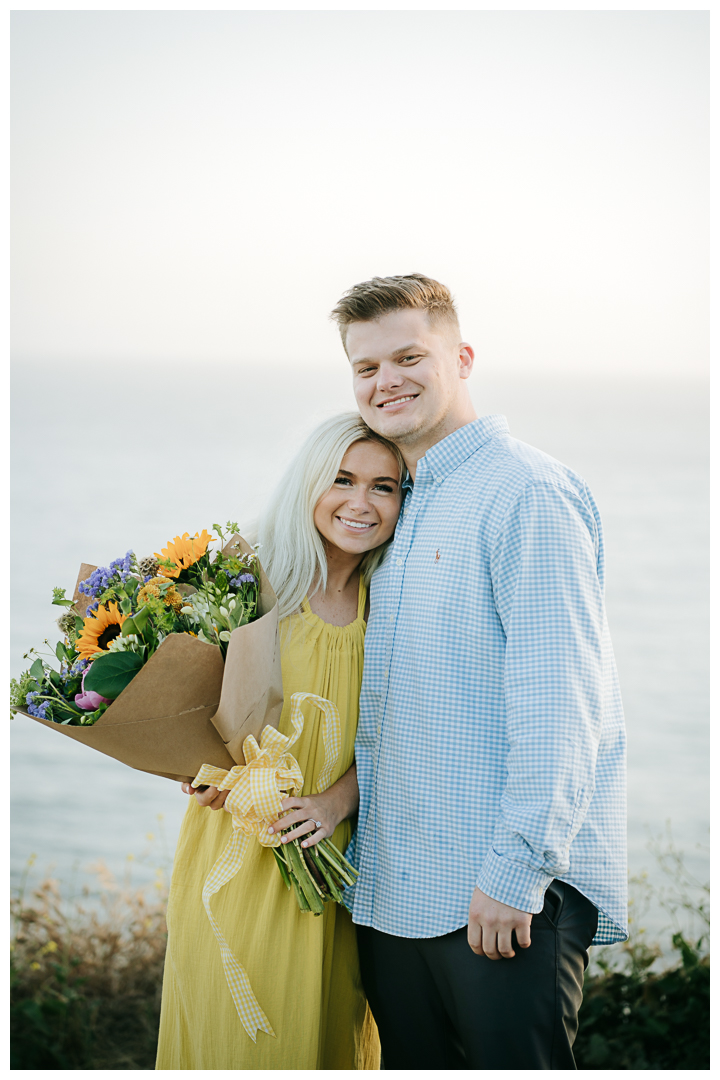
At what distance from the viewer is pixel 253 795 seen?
159 cm

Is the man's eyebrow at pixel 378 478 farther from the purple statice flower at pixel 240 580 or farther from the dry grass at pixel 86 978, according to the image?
the dry grass at pixel 86 978

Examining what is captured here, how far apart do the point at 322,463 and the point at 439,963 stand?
111 centimetres

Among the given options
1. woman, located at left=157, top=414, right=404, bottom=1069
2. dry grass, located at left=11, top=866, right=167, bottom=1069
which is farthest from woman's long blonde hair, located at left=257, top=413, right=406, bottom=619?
dry grass, located at left=11, top=866, right=167, bottom=1069

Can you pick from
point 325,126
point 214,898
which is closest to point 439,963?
point 214,898

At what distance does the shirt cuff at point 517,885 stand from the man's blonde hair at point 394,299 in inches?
48.1

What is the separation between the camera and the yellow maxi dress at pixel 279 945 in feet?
5.56

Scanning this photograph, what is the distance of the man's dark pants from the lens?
1.48 m

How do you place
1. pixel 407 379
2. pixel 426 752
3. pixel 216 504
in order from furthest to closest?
1. pixel 216 504
2. pixel 407 379
3. pixel 426 752

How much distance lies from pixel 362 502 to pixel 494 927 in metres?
0.95

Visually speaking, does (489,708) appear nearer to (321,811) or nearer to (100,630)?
(321,811)

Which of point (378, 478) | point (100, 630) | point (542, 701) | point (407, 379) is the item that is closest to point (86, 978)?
point (100, 630)

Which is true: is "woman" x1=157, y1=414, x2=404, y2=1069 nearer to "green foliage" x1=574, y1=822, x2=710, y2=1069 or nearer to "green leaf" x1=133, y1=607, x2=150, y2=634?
"green leaf" x1=133, y1=607, x2=150, y2=634

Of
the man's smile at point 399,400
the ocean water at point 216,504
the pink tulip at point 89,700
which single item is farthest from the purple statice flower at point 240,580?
the ocean water at point 216,504

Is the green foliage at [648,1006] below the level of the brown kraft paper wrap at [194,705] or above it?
below
